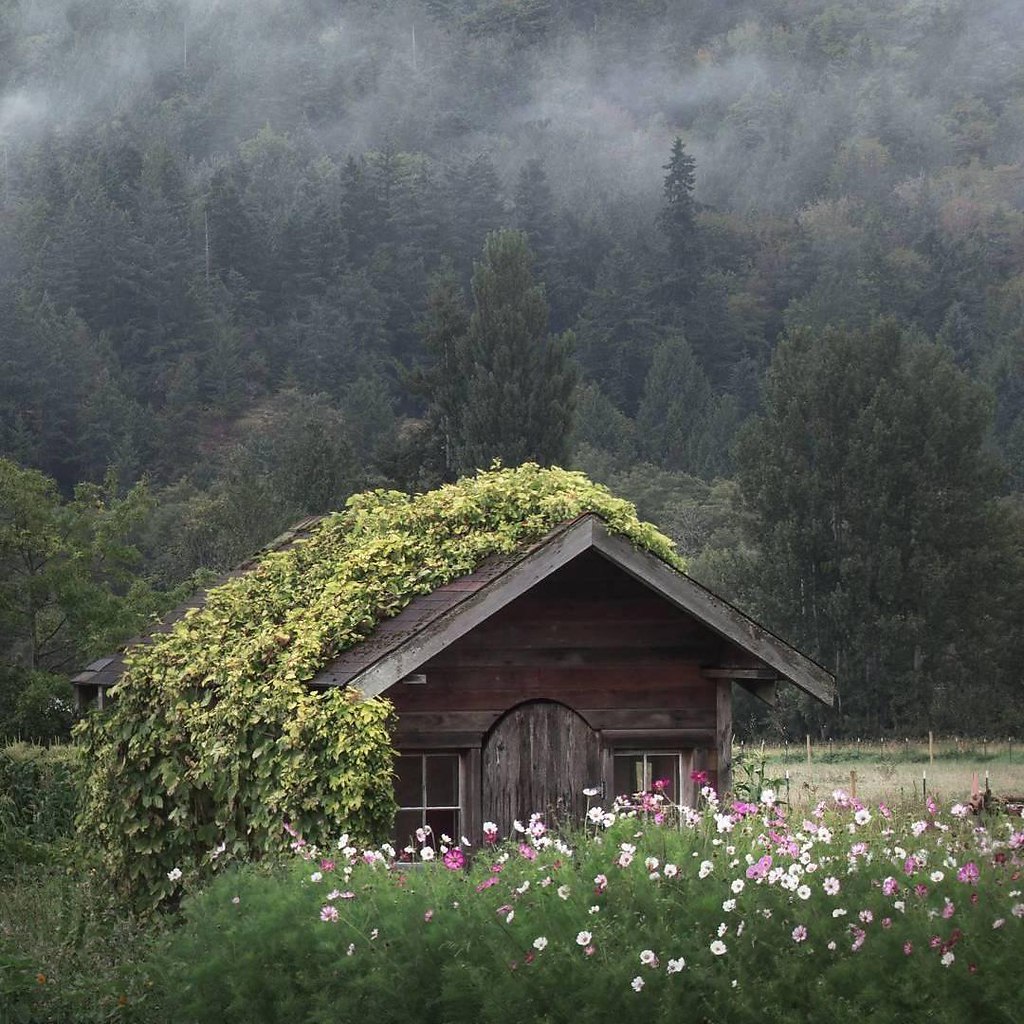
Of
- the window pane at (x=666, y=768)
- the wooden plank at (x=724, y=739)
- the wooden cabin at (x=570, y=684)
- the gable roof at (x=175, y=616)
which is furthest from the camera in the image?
the gable roof at (x=175, y=616)

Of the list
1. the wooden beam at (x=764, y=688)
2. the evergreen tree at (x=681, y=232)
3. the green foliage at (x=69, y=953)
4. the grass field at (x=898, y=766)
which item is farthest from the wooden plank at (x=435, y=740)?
the evergreen tree at (x=681, y=232)

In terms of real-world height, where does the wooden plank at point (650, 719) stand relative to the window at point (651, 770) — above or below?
above

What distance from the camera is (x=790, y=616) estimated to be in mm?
55875

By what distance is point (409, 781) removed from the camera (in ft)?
49.3

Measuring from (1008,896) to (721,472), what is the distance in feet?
278

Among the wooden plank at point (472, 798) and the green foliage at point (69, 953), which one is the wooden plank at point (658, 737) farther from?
the green foliage at point (69, 953)

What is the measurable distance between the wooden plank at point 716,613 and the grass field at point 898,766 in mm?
17227

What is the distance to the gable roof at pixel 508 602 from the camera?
1377cm

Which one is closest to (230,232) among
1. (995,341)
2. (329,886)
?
(995,341)

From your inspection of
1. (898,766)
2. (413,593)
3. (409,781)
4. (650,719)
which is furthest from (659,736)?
(898,766)

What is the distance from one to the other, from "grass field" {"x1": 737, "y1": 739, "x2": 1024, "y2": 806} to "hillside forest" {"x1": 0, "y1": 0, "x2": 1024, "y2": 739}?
12.8ft

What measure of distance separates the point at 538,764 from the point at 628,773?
101 centimetres

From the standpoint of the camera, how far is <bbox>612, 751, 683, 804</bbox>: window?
15680mm

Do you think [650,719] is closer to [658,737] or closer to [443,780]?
[658,737]
